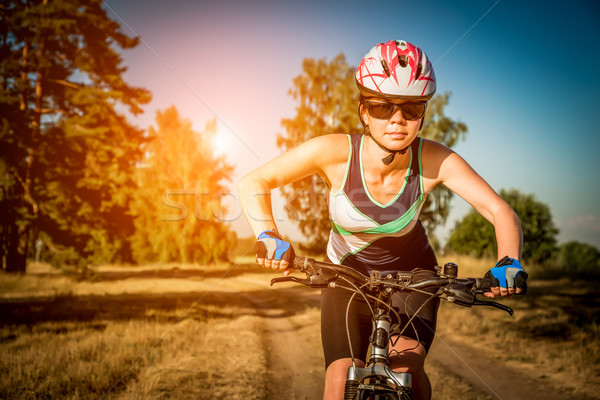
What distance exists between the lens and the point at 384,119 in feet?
8.86

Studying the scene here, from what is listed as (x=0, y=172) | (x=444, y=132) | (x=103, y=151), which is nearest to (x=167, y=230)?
(x=103, y=151)

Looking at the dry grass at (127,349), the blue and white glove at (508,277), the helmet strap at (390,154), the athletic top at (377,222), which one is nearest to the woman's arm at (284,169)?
the athletic top at (377,222)

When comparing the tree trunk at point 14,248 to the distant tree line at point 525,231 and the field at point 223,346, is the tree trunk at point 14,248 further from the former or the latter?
the distant tree line at point 525,231

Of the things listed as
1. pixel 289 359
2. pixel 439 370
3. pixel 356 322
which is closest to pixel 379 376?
pixel 356 322

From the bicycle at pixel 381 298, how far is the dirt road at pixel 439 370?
330cm

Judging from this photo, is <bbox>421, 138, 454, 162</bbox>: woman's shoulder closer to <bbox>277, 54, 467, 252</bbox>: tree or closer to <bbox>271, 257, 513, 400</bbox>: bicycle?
<bbox>271, 257, 513, 400</bbox>: bicycle

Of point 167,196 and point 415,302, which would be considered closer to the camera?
point 415,302

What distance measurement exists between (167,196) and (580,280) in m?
24.3

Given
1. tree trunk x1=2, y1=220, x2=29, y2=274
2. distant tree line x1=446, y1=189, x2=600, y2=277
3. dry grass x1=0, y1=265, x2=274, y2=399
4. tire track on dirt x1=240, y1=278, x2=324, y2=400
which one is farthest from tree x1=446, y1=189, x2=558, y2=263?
tree trunk x1=2, y1=220, x2=29, y2=274

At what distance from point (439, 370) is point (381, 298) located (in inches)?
177

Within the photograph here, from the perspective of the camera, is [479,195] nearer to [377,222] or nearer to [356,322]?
[377,222]

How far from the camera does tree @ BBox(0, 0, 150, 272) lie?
588 inches

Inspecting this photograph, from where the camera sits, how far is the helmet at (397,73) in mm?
2627

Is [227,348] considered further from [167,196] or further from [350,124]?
[167,196]
